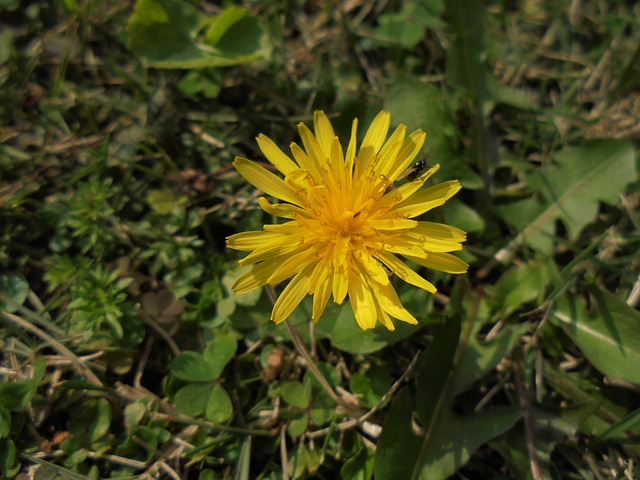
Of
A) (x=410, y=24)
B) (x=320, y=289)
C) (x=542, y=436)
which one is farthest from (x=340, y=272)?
(x=410, y=24)

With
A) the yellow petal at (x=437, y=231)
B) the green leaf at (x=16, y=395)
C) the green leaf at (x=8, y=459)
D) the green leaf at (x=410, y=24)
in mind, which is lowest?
the green leaf at (x=8, y=459)

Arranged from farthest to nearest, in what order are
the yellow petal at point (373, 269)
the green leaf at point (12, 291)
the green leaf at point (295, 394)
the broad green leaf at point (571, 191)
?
the broad green leaf at point (571, 191) → the green leaf at point (12, 291) → the green leaf at point (295, 394) → the yellow petal at point (373, 269)

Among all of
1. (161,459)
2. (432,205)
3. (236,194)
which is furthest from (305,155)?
(161,459)

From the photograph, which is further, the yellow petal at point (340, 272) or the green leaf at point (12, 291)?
the green leaf at point (12, 291)

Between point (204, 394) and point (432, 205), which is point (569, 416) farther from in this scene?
point (204, 394)

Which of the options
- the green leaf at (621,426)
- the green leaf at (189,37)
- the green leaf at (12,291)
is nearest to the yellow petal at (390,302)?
the green leaf at (621,426)

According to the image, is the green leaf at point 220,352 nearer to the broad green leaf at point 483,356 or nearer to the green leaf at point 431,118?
the broad green leaf at point 483,356

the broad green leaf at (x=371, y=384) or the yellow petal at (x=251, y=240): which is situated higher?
the yellow petal at (x=251, y=240)
